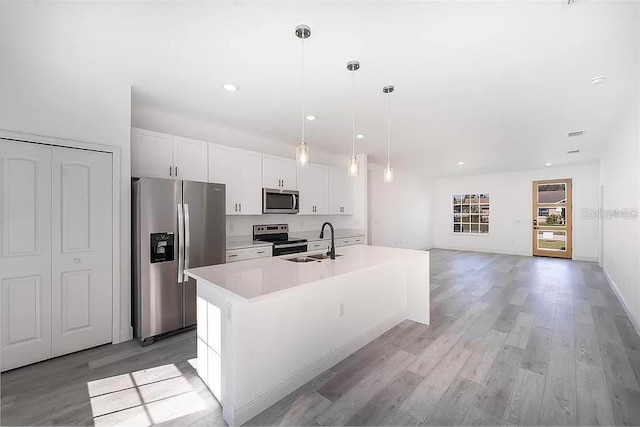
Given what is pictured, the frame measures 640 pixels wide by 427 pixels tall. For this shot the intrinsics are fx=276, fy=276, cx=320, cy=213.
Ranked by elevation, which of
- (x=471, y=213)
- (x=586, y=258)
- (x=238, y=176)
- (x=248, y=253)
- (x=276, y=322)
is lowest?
(x=586, y=258)

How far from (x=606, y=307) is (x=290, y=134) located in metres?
5.09

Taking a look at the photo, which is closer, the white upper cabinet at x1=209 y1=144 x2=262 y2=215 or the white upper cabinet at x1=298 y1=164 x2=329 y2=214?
the white upper cabinet at x1=209 y1=144 x2=262 y2=215

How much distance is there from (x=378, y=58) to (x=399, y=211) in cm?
635

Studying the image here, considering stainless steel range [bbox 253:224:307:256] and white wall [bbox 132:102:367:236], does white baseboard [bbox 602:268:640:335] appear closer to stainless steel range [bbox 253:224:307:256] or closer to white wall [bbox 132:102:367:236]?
white wall [bbox 132:102:367:236]

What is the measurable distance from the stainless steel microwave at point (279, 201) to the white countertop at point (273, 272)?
1.78 m

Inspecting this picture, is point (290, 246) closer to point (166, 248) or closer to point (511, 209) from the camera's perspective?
point (166, 248)

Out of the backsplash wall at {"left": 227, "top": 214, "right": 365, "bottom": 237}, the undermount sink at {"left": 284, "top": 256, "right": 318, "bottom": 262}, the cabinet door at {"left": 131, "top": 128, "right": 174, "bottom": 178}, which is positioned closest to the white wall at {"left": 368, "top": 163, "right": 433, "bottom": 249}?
the backsplash wall at {"left": 227, "top": 214, "right": 365, "bottom": 237}

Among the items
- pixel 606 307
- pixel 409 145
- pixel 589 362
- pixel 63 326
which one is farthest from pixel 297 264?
pixel 606 307

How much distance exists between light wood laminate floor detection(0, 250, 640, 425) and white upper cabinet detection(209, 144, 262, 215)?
1.86 m

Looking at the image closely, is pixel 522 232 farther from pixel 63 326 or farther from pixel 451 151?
pixel 63 326

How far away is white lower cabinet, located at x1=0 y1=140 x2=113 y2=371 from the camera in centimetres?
227

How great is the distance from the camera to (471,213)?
9234 mm

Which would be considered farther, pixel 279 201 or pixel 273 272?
pixel 279 201

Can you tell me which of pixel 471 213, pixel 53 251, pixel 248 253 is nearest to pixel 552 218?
pixel 471 213
